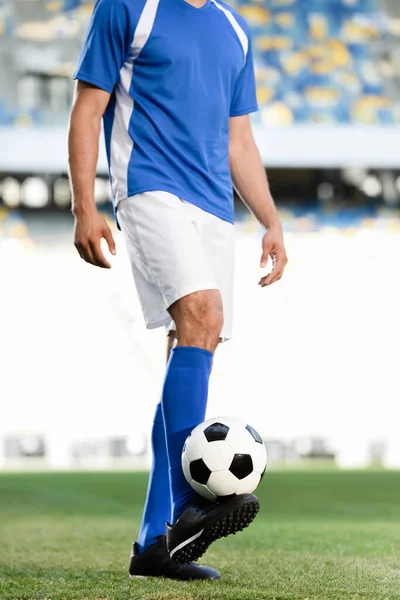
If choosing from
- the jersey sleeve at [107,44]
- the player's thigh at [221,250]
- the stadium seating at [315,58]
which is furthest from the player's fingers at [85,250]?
the stadium seating at [315,58]

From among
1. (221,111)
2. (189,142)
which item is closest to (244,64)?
(221,111)

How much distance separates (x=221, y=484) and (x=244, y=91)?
3.37ft

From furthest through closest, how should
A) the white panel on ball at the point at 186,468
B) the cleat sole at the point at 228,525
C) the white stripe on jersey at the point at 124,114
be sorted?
the white stripe on jersey at the point at 124,114 → the white panel on ball at the point at 186,468 → the cleat sole at the point at 228,525

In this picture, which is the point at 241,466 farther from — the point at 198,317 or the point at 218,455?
the point at 198,317

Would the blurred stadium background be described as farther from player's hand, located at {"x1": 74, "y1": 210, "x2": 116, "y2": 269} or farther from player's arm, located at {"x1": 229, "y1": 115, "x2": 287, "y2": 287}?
player's hand, located at {"x1": 74, "y1": 210, "x2": 116, "y2": 269}

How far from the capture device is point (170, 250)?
1.89 m

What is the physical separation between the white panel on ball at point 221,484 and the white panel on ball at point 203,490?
12mm

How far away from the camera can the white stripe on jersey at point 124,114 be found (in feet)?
6.57

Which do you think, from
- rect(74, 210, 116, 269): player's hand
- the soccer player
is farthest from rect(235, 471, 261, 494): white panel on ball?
rect(74, 210, 116, 269): player's hand

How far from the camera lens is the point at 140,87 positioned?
6.68 ft

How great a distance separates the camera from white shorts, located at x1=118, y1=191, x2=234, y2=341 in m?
1.89

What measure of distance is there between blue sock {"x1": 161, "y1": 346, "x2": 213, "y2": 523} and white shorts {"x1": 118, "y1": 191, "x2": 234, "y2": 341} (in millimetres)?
122

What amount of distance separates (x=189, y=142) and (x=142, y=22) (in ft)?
0.89

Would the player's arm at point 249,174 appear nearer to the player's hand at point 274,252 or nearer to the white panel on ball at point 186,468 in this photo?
the player's hand at point 274,252
